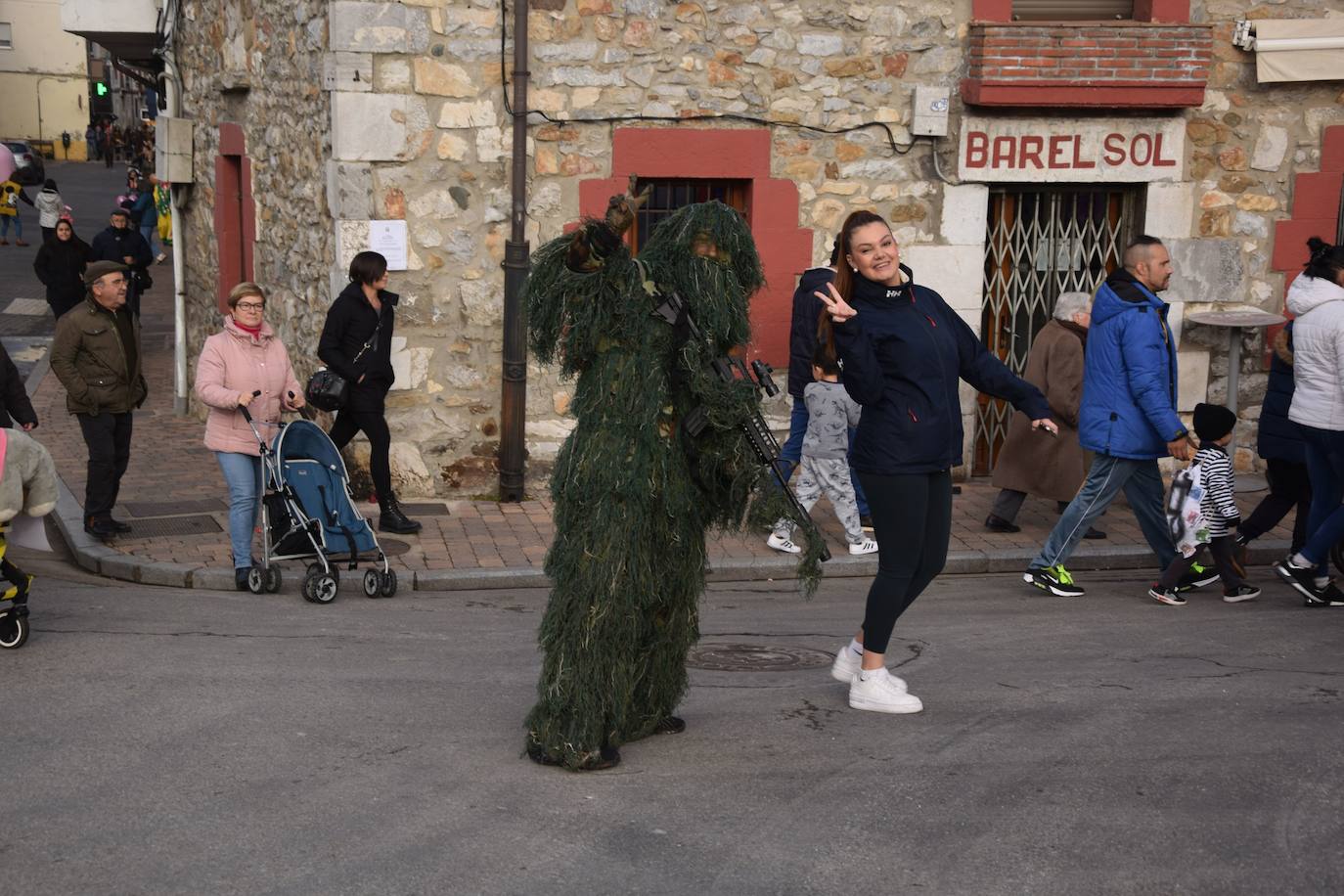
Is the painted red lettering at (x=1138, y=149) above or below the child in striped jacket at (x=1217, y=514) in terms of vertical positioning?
above

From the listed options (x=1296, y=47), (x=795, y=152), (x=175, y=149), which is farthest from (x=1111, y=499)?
(x=175, y=149)

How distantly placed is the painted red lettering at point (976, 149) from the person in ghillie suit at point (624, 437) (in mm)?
6284

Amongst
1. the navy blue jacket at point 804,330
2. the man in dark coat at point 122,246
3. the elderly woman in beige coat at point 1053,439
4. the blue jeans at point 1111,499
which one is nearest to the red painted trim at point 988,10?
the elderly woman in beige coat at point 1053,439

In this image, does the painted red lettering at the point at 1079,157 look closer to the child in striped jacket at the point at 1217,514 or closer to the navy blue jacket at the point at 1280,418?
the navy blue jacket at the point at 1280,418

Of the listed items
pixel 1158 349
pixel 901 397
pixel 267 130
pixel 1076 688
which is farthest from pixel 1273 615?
pixel 267 130

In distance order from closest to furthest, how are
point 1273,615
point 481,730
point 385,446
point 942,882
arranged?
point 942,882, point 481,730, point 1273,615, point 385,446

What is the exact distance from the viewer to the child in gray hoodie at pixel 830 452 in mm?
9336

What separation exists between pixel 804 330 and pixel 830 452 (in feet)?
2.94

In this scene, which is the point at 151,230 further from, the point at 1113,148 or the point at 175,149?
the point at 1113,148

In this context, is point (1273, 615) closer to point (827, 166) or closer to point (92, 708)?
point (827, 166)

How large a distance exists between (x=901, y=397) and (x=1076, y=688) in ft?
5.31

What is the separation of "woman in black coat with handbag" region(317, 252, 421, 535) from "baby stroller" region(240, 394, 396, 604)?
1294 millimetres

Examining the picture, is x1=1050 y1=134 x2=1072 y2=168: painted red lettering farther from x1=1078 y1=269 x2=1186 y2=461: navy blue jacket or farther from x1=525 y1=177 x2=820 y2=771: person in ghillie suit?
x1=525 y1=177 x2=820 y2=771: person in ghillie suit

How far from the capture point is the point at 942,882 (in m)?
4.47
